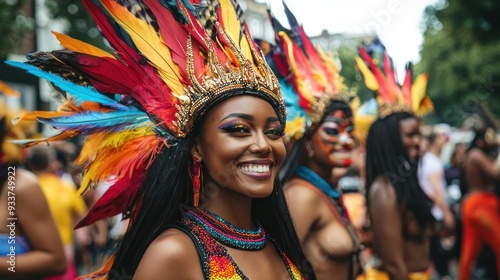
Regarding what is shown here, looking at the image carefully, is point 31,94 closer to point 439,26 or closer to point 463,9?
point 463,9

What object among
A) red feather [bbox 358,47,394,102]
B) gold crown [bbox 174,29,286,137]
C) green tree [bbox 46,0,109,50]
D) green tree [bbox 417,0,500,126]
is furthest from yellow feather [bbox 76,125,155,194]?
green tree [bbox 417,0,500,126]

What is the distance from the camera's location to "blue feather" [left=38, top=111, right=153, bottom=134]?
8.29ft

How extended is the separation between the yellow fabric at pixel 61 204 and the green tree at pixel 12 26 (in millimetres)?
1324

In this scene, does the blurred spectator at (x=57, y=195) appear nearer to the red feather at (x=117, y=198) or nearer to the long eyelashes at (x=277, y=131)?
the red feather at (x=117, y=198)

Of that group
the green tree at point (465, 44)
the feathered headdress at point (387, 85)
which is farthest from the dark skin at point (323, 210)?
the green tree at point (465, 44)

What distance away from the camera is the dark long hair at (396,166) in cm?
489

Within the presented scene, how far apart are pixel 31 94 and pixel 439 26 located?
14.7 meters

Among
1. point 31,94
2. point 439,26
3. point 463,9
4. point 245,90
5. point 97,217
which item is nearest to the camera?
point 245,90

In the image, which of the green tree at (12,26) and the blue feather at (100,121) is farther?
the green tree at (12,26)

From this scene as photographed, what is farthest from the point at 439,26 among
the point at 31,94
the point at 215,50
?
the point at 215,50

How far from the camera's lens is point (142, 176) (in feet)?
8.13

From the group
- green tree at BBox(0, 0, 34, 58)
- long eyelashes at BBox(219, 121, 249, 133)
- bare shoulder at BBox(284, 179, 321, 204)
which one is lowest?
bare shoulder at BBox(284, 179, 321, 204)

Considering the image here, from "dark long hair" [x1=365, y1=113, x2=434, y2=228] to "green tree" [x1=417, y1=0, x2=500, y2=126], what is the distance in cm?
1135

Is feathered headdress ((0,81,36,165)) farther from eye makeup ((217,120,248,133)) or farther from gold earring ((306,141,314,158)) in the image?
gold earring ((306,141,314,158))
